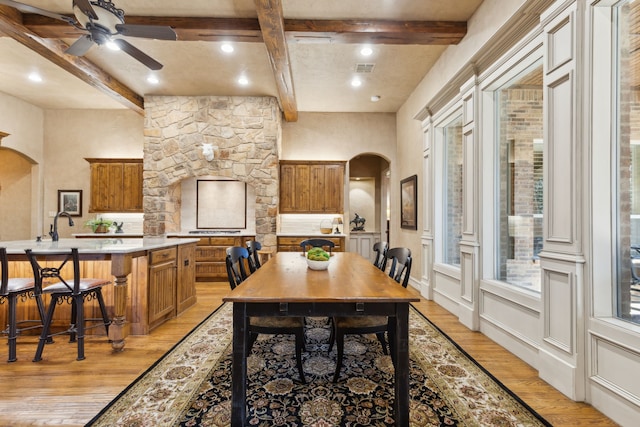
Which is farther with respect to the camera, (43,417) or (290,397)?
(290,397)

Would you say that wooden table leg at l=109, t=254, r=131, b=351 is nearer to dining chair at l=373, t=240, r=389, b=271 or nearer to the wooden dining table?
the wooden dining table

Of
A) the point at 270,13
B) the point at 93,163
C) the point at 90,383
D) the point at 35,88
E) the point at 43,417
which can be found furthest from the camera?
the point at 93,163

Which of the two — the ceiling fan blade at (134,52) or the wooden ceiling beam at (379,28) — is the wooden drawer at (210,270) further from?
the wooden ceiling beam at (379,28)

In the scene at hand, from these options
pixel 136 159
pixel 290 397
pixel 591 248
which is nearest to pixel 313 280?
pixel 290 397

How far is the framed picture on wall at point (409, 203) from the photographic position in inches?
219

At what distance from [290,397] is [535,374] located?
1862mm

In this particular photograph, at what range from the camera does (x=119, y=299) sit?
9.79 feet

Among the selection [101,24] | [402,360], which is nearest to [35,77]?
[101,24]

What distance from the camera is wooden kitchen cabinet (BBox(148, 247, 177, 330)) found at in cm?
338

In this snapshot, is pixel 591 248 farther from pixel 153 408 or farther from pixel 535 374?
pixel 153 408

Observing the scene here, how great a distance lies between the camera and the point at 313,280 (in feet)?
7.17

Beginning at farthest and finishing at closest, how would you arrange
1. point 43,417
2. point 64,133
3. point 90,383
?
point 64,133, point 90,383, point 43,417

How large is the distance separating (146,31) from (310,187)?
13.9ft

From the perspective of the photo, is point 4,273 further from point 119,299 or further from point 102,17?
point 102,17
